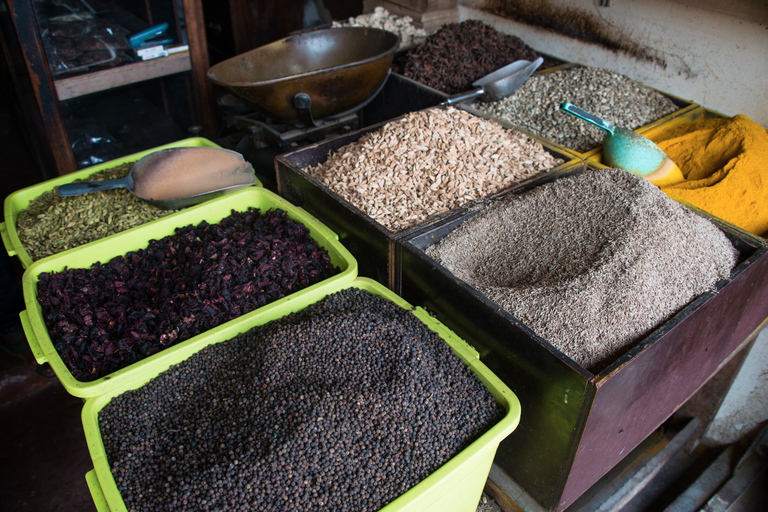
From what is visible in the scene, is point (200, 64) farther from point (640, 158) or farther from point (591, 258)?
point (591, 258)

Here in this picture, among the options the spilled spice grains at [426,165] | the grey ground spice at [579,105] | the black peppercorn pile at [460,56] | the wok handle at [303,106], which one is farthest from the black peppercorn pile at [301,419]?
the black peppercorn pile at [460,56]

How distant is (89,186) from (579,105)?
1.49 m

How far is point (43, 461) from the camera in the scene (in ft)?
5.99

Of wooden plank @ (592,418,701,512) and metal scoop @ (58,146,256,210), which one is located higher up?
metal scoop @ (58,146,256,210)

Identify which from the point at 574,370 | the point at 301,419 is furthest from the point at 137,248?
the point at 574,370

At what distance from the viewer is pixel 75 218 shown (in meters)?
1.40

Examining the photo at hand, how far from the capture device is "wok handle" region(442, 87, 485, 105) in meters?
1.75

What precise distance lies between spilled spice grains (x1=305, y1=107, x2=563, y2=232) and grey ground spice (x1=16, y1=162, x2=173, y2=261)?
1.55 feet

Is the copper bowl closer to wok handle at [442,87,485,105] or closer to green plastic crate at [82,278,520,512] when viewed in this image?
wok handle at [442,87,485,105]

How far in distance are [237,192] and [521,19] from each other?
1.59m

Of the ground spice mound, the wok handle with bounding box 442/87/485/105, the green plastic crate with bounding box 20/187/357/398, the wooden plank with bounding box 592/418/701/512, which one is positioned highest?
the wok handle with bounding box 442/87/485/105

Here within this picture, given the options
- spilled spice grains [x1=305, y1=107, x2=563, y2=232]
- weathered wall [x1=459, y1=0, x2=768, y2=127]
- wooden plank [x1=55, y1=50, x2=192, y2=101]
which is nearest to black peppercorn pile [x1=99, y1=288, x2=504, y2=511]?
spilled spice grains [x1=305, y1=107, x2=563, y2=232]

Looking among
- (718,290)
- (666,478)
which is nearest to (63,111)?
(718,290)

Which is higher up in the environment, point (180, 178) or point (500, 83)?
point (500, 83)
